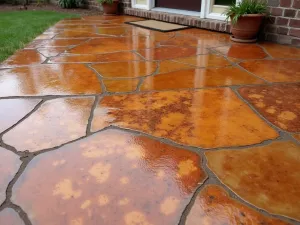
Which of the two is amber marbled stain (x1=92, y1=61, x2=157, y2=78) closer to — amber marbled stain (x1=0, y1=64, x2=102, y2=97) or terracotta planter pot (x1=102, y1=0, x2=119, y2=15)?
amber marbled stain (x1=0, y1=64, x2=102, y2=97)

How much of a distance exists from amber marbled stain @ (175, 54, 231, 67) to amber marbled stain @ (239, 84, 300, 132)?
0.58 meters

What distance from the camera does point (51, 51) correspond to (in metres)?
2.91

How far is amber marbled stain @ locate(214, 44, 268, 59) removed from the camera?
8.79 feet

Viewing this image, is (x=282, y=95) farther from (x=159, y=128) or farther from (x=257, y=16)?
(x=257, y=16)

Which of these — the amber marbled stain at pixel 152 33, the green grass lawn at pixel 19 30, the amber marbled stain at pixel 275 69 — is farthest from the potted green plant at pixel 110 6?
the amber marbled stain at pixel 275 69

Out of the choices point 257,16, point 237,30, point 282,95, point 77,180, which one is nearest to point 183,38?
point 237,30

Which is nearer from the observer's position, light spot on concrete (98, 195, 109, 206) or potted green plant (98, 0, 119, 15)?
light spot on concrete (98, 195, 109, 206)

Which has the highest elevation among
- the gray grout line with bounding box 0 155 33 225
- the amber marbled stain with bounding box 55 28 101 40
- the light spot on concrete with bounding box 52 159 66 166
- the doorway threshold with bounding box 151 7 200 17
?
the doorway threshold with bounding box 151 7 200 17

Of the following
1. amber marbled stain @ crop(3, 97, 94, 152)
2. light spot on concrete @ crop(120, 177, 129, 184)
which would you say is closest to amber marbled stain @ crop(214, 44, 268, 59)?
amber marbled stain @ crop(3, 97, 94, 152)

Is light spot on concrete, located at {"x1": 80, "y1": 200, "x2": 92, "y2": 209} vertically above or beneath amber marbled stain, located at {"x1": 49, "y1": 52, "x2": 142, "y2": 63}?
beneath

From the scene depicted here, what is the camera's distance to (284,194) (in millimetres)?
1008

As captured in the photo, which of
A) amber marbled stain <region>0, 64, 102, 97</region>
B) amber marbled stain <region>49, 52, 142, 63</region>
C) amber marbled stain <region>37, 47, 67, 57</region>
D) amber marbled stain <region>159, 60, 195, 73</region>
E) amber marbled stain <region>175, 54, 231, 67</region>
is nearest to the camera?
amber marbled stain <region>0, 64, 102, 97</region>

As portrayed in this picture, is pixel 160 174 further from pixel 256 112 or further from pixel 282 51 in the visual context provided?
pixel 282 51

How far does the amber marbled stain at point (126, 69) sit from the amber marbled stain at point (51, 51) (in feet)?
2.13
